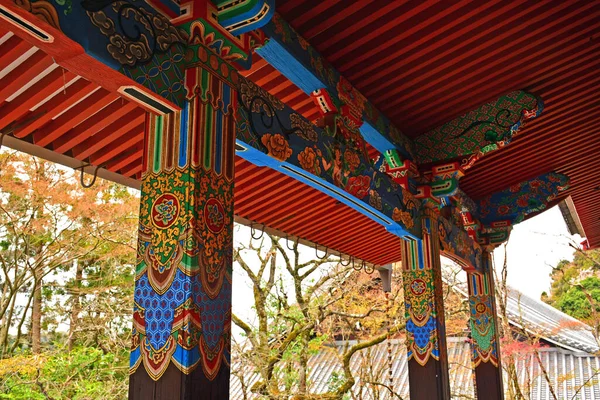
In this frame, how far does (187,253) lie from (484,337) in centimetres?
457

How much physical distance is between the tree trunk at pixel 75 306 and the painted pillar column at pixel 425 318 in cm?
476

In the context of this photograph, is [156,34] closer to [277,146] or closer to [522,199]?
[277,146]

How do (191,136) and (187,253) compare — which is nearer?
(187,253)

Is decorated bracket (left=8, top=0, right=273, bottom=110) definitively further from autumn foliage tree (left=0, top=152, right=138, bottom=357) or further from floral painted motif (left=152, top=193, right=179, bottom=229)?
autumn foliage tree (left=0, top=152, right=138, bottom=357)

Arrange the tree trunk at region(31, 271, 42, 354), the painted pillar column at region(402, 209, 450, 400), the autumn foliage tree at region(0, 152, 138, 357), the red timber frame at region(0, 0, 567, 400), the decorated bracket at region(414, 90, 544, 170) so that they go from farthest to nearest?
the tree trunk at region(31, 271, 42, 354)
the autumn foliage tree at region(0, 152, 138, 357)
the painted pillar column at region(402, 209, 450, 400)
the decorated bracket at region(414, 90, 544, 170)
the red timber frame at region(0, 0, 567, 400)

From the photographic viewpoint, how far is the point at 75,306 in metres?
7.48

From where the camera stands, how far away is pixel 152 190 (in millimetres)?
1980

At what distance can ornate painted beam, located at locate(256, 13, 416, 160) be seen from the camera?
105 inches

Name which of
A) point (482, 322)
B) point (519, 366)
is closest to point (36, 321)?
point (482, 322)

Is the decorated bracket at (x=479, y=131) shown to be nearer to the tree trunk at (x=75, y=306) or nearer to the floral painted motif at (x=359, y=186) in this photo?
the floral painted motif at (x=359, y=186)

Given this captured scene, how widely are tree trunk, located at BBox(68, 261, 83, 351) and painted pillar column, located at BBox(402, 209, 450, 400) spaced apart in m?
4.76

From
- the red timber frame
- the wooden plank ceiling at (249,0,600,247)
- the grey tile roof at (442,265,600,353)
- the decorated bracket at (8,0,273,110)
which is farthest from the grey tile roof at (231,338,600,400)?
the decorated bracket at (8,0,273,110)

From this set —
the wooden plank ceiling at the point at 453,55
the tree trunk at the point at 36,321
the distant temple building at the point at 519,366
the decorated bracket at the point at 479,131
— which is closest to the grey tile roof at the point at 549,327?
the distant temple building at the point at 519,366

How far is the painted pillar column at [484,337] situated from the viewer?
5496mm
